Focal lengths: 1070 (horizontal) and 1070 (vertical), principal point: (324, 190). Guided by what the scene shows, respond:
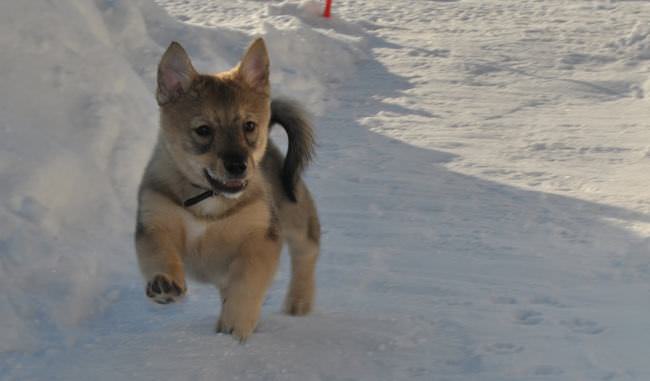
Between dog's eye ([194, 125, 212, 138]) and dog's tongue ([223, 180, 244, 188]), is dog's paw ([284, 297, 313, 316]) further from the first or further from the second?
dog's eye ([194, 125, 212, 138])

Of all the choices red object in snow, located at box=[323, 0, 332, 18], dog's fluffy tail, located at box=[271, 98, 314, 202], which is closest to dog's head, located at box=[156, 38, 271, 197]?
→ dog's fluffy tail, located at box=[271, 98, 314, 202]

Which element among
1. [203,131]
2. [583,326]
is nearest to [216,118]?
[203,131]

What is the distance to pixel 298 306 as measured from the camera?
5258mm

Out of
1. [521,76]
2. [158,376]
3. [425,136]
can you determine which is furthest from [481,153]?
[158,376]

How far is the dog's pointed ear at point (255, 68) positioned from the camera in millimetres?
4664

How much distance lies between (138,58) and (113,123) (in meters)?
2.41

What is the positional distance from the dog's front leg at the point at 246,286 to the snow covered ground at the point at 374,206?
0.32 feet

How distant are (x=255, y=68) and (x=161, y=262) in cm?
98

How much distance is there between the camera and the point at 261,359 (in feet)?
14.7

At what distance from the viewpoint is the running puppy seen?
4336 millimetres

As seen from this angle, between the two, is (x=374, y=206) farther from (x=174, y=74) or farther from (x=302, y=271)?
(x=174, y=74)

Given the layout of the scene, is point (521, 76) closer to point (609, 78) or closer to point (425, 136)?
point (609, 78)

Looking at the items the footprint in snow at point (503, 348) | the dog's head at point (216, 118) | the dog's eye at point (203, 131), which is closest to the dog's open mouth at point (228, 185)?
the dog's head at point (216, 118)

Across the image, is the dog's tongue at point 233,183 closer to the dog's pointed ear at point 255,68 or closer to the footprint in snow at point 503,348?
the dog's pointed ear at point 255,68
